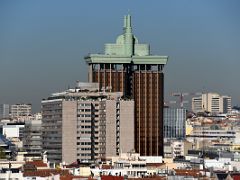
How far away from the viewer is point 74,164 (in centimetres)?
11638

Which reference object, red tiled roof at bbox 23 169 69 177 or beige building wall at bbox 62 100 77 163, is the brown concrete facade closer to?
beige building wall at bbox 62 100 77 163

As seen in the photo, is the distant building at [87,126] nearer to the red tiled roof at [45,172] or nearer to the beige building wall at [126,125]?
the beige building wall at [126,125]

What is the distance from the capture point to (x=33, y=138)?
145250mm

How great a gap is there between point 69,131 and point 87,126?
6.67 feet

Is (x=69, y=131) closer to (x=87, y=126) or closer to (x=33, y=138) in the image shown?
(x=87, y=126)

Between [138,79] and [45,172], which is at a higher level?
[138,79]

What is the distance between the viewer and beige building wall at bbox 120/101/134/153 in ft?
421

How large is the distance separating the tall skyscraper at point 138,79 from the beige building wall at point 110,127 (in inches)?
380

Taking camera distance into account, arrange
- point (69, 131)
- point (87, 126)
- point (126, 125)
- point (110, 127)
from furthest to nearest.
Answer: point (126, 125) < point (110, 127) < point (87, 126) < point (69, 131)

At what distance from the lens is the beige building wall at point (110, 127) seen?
12712cm

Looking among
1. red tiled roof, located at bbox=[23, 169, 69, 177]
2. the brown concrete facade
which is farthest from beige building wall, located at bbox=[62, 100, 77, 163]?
red tiled roof, located at bbox=[23, 169, 69, 177]

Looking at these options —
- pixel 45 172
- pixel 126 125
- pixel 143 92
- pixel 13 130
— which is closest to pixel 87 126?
pixel 126 125

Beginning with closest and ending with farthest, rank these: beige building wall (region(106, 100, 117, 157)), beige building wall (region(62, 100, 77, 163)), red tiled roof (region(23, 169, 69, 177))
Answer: red tiled roof (region(23, 169, 69, 177)), beige building wall (region(62, 100, 77, 163)), beige building wall (region(106, 100, 117, 157))

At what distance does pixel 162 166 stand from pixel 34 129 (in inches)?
1306
